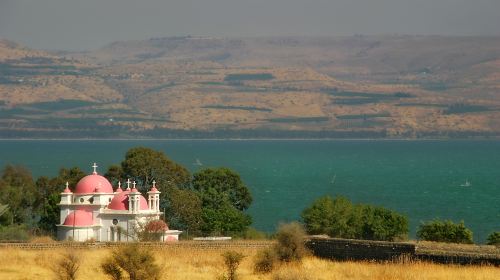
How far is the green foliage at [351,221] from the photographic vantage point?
52041mm

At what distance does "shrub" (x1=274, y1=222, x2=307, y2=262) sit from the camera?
95.6ft

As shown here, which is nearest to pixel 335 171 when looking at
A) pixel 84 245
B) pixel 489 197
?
pixel 489 197

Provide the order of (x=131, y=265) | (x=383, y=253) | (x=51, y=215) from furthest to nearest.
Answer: (x=51, y=215) → (x=383, y=253) → (x=131, y=265)

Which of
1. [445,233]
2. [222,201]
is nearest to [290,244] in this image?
[445,233]

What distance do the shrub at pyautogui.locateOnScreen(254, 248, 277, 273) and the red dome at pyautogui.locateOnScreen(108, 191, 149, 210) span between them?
25.2m

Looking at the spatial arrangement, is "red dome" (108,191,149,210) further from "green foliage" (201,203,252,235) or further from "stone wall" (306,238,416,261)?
"stone wall" (306,238,416,261)

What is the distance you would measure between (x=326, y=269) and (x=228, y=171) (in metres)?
36.4

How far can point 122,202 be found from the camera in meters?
53.9

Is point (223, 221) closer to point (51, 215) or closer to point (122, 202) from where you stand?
point (122, 202)

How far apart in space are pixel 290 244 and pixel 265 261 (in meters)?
1.47

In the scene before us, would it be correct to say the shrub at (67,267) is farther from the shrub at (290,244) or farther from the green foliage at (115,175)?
the green foliage at (115,175)

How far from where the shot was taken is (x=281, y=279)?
21.9m

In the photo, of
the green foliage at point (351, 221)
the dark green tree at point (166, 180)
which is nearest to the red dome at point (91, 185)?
the dark green tree at point (166, 180)

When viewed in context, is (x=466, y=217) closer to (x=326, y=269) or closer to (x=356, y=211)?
(x=356, y=211)
